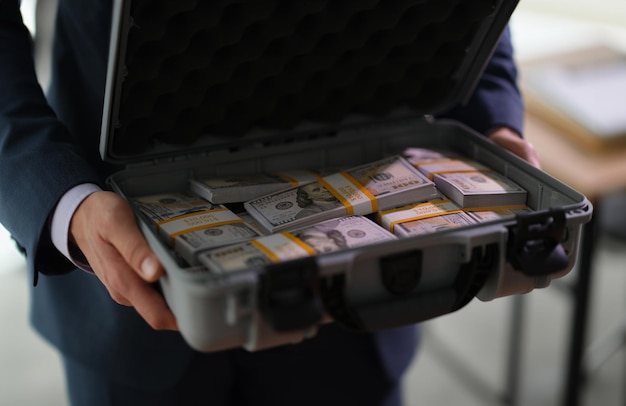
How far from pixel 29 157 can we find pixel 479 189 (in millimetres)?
538

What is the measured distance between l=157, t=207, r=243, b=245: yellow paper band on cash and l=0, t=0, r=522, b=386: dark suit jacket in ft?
→ 0.35

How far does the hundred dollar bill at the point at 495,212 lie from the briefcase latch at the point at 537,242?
0.11 meters

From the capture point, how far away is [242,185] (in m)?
1.08

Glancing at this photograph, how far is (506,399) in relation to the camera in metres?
2.23

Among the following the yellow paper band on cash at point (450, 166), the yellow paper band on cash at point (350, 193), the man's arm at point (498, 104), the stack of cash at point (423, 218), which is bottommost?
the stack of cash at point (423, 218)

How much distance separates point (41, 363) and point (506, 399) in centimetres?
130

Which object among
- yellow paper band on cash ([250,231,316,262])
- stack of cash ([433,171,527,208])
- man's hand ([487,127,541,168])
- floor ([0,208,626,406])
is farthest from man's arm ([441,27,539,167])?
floor ([0,208,626,406])

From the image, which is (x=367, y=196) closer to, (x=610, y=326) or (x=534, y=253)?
(x=534, y=253)

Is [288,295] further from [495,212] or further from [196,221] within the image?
[495,212]

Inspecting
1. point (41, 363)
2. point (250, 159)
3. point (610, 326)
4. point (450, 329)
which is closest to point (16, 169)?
point (250, 159)

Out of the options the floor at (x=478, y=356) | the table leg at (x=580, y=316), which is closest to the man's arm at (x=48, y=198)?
the table leg at (x=580, y=316)

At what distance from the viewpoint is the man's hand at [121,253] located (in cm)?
85

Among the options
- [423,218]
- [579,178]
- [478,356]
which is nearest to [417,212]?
[423,218]

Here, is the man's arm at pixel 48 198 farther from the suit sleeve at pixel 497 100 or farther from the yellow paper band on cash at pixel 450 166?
the suit sleeve at pixel 497 100
